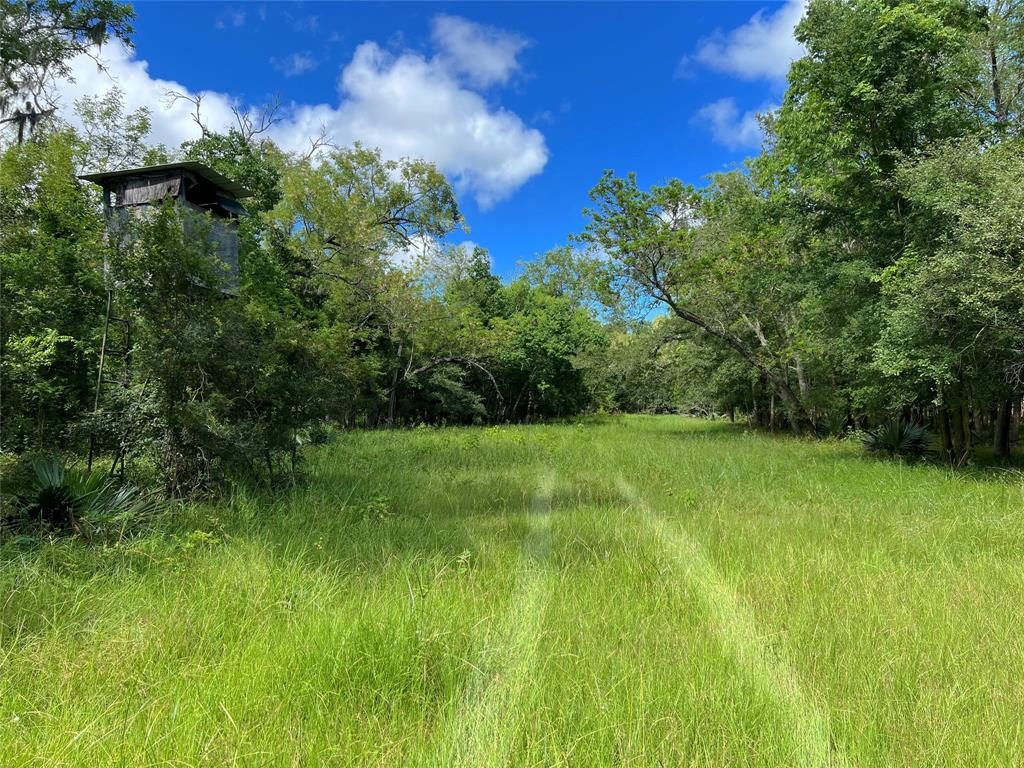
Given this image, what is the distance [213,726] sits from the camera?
2002mm

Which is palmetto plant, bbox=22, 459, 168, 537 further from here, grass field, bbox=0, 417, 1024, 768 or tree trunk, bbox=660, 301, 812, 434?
tree trunk, bbox=660, 301, 812, 434

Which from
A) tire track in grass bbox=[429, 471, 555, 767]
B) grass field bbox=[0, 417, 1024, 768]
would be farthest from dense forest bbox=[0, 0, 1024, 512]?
tire track in grass bbox=[429, 471, 555, 767]

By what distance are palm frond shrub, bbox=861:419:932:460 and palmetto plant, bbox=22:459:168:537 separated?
14586mm

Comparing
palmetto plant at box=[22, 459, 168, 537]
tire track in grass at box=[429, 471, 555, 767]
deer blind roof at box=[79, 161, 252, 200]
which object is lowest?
tire track in grass at box=[429, 471, 555, 767]

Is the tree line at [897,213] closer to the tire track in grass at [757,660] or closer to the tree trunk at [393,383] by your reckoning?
the tire track in grass at [757,660]

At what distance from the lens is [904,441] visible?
39.1 ft

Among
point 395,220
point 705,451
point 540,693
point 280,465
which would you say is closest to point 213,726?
point 540,693

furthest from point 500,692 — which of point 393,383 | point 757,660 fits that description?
point 393,383

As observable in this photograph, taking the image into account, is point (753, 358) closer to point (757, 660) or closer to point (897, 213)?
point (897, 213)

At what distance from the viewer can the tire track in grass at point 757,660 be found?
1985 mm

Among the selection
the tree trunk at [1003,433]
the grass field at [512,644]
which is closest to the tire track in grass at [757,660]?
the grass field at [512,644]

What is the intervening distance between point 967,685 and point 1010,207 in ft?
25.0

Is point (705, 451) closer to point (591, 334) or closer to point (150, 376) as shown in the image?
point (150, 376)

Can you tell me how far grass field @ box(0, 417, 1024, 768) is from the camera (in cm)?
198
